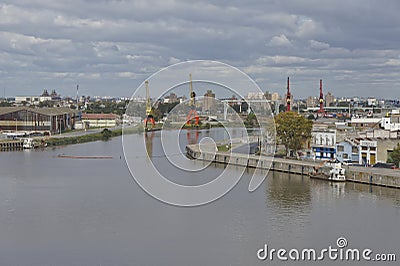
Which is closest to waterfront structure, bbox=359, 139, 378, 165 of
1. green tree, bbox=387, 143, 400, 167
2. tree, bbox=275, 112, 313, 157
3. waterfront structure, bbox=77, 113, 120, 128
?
green tree, bbox=387, 143, 400, 167

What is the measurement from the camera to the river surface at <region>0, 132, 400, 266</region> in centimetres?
380

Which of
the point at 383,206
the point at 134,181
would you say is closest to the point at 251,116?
the point at 134,181

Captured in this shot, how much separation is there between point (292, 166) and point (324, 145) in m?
0.96

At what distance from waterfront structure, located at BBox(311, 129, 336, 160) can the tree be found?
0.52 ft

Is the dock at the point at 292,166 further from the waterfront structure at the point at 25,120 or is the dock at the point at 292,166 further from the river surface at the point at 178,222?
the waterfront structure at the point at 25,120

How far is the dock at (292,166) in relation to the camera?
6.41 meters

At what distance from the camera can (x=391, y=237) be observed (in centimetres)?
421

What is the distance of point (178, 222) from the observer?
4.65m

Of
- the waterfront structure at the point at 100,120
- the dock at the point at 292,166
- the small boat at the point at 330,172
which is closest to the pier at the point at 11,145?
the dock at the point at 292,166

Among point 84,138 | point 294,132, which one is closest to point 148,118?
point 84,138

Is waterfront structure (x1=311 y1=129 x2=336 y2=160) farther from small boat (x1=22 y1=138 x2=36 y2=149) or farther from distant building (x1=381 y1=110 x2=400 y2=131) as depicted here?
small boat (x1=22 y1=138 x2=36 y2=149)

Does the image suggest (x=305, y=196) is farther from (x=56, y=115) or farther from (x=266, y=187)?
(x=56, y=115)

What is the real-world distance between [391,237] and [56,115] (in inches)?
487

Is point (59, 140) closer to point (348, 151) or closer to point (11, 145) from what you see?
point (11, 145)
